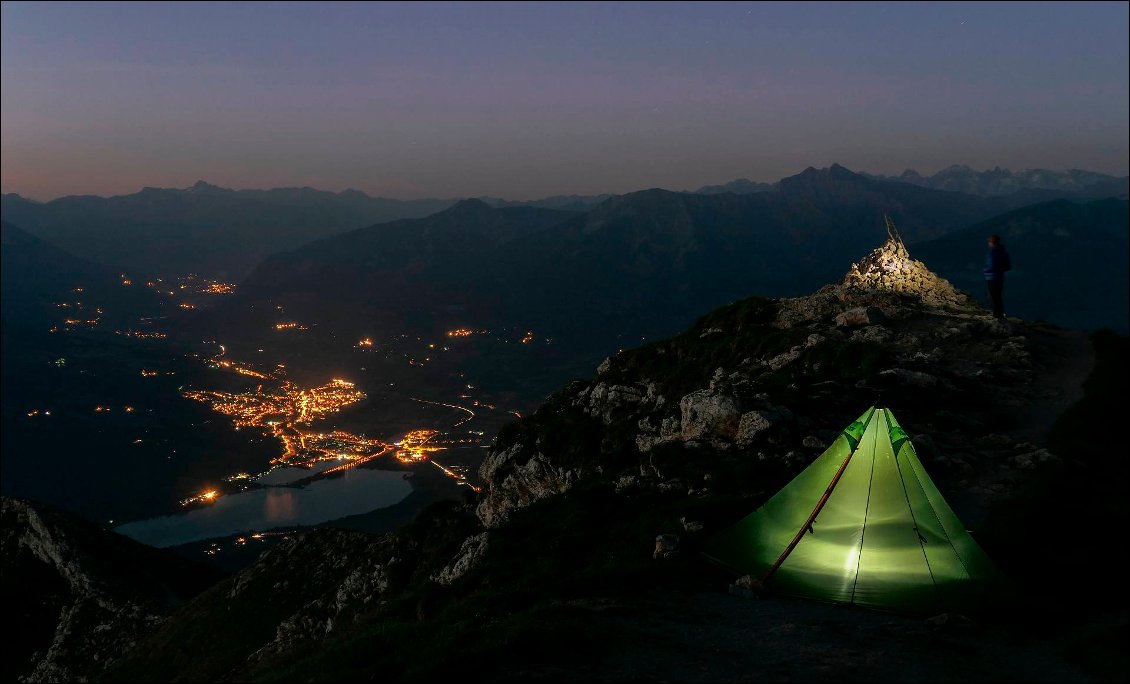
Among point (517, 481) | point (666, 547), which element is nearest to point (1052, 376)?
point (666, 547)

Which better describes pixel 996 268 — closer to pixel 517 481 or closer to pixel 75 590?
pixel 517 481

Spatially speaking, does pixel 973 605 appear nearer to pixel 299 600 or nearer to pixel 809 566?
pixel 809 566

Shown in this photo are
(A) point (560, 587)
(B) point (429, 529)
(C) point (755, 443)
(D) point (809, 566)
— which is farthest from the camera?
(B) point (429, 529)

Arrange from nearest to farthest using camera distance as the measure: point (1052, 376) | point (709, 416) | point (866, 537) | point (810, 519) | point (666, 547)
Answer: point (866, 537)
point (810, 519)
point (666, 547)
point (709, 416)
point (1052, 376)

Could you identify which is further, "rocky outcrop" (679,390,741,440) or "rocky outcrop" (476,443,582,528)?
"rocky outcrop" (476,443,582,528)

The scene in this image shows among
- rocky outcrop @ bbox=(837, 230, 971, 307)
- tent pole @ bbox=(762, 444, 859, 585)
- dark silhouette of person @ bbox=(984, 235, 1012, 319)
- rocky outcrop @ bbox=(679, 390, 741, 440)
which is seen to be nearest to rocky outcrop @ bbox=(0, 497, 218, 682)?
rocky outcrop @ bbox=(679, 390, 741, 440)

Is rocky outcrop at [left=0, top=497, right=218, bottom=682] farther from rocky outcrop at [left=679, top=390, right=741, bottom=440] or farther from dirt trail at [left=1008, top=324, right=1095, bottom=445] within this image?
dirt trail at [left=1008, top=324, right=1095, bottom=445]

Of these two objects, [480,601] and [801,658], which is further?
[480,601]

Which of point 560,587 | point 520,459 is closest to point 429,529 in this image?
point 520,459
